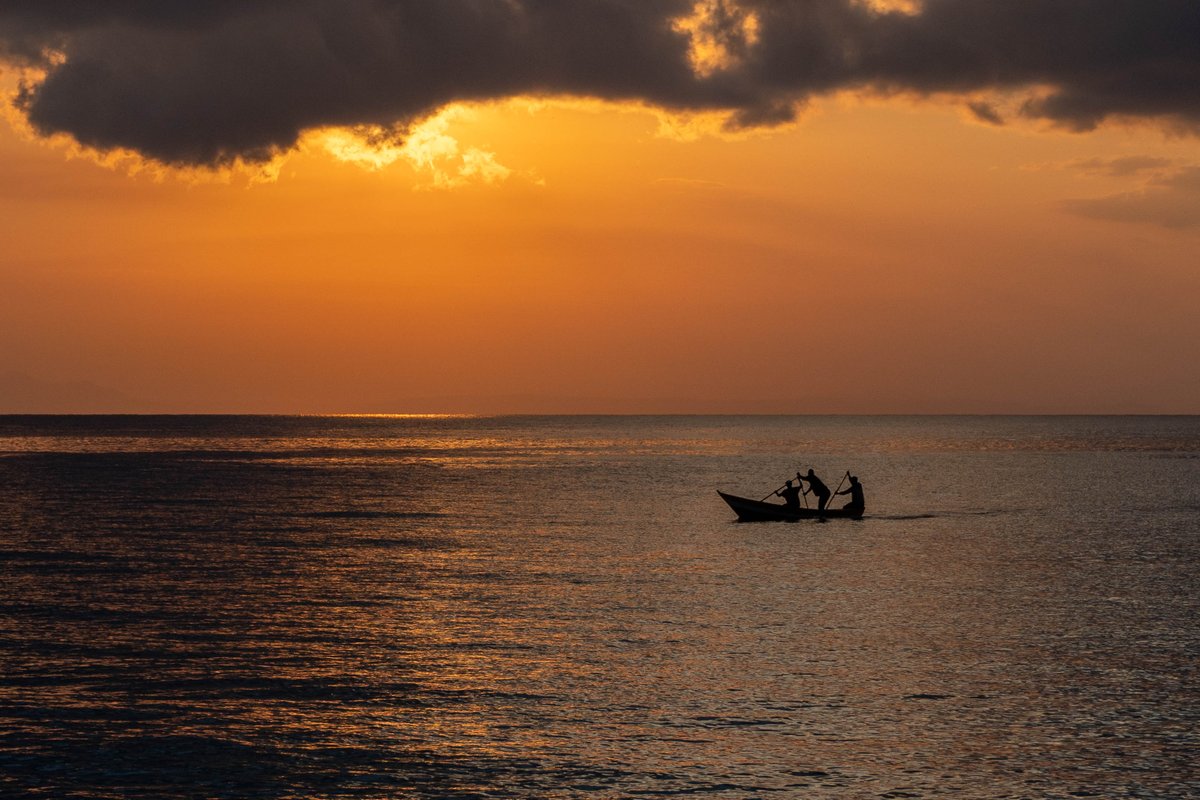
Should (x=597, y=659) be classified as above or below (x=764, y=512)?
below

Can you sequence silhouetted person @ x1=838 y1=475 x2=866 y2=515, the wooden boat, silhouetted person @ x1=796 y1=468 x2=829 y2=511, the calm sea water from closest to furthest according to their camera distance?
the calm sea water, the wooden boat, silhouetted person @ x1=796 y1=468 x2=829 y2=511, silhouetted person @ x1=838 y1=475 x2=866 y2=515

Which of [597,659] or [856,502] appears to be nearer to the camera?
[597,659]

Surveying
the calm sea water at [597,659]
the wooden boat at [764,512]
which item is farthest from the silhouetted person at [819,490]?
the calm sea water at [597,659]

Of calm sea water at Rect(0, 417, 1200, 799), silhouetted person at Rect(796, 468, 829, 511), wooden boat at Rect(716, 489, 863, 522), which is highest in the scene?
silhouetted person at Rect(796, 468, 829, 511)

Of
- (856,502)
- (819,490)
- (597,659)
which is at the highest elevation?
(819,490)

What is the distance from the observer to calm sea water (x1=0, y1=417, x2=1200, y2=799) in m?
18.7

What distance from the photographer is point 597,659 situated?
26641 mm

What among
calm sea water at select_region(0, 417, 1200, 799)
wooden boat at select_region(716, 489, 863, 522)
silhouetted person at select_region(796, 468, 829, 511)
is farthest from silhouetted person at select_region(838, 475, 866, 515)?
calm sea water at select_region(0, 417, 1200, 799)

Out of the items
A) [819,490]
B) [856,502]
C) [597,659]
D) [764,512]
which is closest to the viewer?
[597,659]

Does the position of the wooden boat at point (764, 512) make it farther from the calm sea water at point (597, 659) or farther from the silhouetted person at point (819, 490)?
the calm sea water at point (597, 659)

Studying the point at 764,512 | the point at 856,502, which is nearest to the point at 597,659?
the point at 764,512

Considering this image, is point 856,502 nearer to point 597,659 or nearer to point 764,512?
point 764,512

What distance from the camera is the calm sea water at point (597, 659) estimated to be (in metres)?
18.7

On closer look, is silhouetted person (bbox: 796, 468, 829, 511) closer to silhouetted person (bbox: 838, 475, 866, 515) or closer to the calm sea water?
silhouetted person (bbox: 838, 475, 866, 515)
